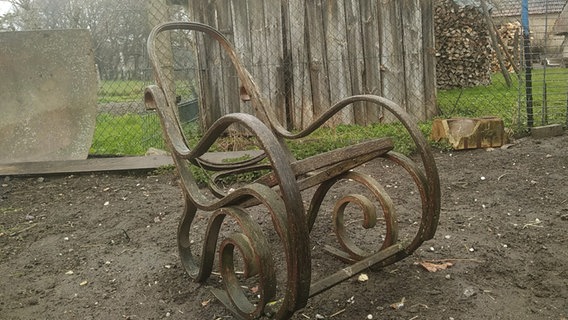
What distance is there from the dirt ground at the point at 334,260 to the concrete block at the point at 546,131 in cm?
48

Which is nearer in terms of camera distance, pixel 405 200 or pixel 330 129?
pixel 405 200

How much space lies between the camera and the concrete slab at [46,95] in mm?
4535

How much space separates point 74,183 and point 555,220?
3.59 meters

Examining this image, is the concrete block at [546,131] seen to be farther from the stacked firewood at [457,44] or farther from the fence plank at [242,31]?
the stacked firewood at [457,44]

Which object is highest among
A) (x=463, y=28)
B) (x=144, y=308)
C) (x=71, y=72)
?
(x=463, y=28)

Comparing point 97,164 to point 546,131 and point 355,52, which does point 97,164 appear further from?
point 546,131

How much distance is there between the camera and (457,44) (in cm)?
912

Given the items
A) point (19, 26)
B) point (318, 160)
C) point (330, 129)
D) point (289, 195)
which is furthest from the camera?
point (19, 26)

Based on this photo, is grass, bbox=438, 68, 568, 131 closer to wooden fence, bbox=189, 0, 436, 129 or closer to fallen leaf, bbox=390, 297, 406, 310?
wooden fence, bbox=189, 0, 436, 129

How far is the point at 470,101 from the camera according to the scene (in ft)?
21.9

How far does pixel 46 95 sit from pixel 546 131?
4821 mm

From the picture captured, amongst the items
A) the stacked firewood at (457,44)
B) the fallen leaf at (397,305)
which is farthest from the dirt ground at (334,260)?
the stacked firewood at (457,44)

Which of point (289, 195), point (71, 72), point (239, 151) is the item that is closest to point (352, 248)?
point (289, 195)

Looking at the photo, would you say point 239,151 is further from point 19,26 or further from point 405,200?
point 19,26
